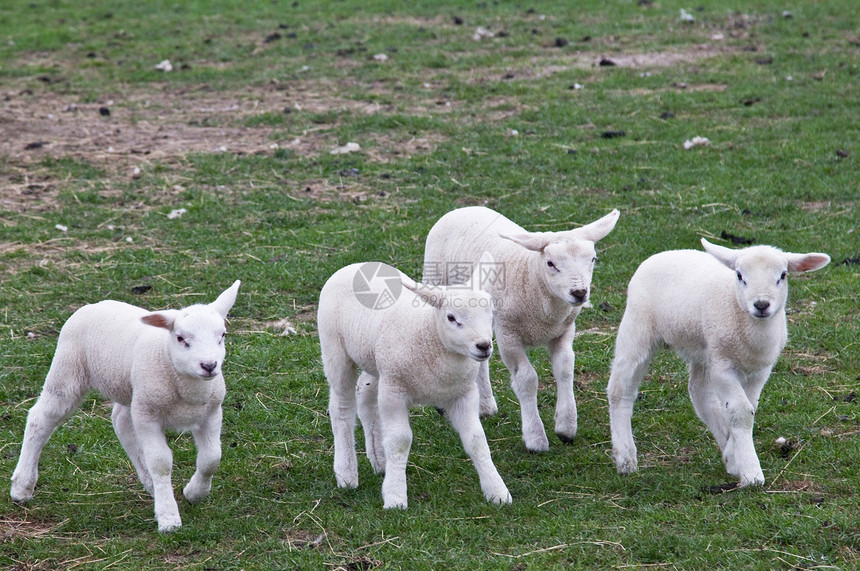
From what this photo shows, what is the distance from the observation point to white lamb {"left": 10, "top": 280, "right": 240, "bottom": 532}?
551 cm

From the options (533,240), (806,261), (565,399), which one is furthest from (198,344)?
(806,261)

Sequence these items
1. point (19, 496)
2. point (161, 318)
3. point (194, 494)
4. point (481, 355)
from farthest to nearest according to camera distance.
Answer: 1. point (19, 496)
2. point (194, 494)
3. point (161, 318)
4. point (481, 355)

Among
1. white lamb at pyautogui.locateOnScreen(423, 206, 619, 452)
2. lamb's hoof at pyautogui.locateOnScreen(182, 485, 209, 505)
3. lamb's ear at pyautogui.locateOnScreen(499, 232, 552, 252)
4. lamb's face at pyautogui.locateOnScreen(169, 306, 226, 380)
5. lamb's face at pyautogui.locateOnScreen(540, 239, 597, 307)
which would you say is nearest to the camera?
lamb's face at pyautogui.locateOnScreen(169, 306, 226, 380)

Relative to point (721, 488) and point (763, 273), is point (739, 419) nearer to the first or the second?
point (721, 488)

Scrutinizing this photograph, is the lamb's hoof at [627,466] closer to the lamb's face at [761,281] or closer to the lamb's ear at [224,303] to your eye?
the lamb's face at [761,281]

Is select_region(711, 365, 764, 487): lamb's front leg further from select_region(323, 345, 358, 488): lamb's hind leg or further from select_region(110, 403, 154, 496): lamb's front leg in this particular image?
select_region(110, 403, 154, 496): lamb's front leg

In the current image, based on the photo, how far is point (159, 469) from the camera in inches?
223

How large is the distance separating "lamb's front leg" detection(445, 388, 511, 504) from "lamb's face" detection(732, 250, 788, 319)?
1.61 meters

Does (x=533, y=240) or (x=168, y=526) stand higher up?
(x=533, y=240)

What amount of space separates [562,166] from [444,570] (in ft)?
26.5

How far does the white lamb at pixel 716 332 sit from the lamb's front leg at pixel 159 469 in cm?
268

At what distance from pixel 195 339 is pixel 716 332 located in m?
2.94

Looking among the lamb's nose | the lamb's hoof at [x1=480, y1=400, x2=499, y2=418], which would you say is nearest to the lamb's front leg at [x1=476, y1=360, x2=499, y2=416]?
the lamb's hoof at [x1=480, y1=400, x2=499, y2=418]

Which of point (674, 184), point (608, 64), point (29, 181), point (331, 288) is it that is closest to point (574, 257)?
point (331, 288)
